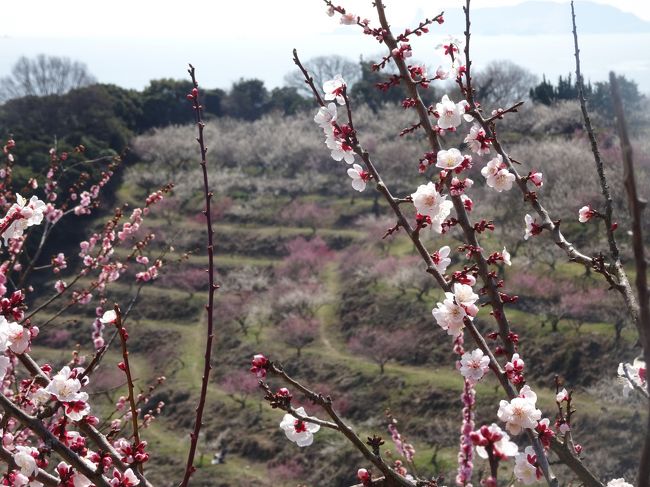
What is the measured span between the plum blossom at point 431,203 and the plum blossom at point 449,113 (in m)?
0.39

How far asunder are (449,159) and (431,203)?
182mm

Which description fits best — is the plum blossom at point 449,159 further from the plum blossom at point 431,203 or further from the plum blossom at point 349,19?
the plum blossom at point 349,19

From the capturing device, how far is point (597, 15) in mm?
96812

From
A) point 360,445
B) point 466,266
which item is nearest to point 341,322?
point 466,266

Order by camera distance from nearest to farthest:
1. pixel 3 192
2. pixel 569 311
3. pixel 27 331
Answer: pixel 27 331 → pixel 3 192 → pixel 569 311

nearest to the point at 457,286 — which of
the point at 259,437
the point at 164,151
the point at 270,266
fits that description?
the point at 259,437

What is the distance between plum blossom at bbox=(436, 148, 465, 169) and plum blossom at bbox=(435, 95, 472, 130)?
1.15ft

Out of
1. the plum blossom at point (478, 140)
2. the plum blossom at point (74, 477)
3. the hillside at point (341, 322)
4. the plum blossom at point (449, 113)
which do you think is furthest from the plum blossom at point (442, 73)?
the hillside at point (341, 322)

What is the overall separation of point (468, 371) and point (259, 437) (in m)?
13.6

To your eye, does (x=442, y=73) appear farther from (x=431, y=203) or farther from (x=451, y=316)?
(x=451, y=316)

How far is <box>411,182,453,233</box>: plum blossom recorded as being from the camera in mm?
2379

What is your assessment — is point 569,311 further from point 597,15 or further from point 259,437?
point 597,15

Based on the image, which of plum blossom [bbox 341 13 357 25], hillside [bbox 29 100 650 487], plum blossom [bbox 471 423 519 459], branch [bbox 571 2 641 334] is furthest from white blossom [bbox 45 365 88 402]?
hillside [bbox 29 100 650 487]

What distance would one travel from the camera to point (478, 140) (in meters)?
2.72
